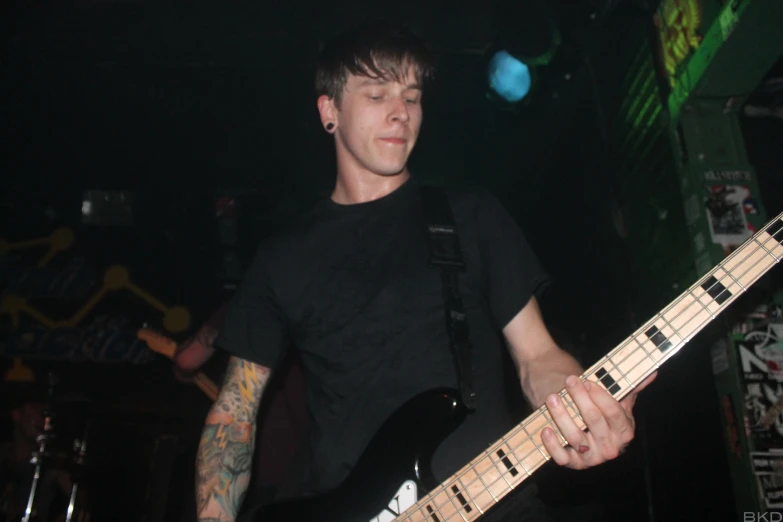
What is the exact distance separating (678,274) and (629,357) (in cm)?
217

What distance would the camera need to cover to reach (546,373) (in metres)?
1.63

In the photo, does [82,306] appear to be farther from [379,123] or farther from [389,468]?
[389,468]

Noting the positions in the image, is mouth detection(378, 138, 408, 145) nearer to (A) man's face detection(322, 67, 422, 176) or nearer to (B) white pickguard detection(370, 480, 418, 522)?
(A) man's face detection(322, 67, 422, 176)

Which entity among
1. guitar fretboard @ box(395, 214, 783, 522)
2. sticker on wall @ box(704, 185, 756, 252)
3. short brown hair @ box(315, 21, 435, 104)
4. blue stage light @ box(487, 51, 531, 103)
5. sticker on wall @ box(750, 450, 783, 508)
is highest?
blue stage light @ box(487, 51, 531, 103)

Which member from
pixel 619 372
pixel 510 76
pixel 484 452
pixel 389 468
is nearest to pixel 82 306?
pixel 510 76

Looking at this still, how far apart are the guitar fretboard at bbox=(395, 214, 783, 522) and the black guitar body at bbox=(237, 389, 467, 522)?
73 mm

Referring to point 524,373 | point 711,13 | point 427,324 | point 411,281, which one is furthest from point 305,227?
point 711,13

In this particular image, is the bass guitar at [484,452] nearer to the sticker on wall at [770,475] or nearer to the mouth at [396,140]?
the mouth at [396,140]

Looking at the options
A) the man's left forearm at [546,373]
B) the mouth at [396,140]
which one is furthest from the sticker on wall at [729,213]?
the mouth at [396,140]

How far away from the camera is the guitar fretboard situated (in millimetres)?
1379

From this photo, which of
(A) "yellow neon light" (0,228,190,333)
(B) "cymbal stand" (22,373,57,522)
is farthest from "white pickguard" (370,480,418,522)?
(A) "yellow neon light" (0,228,190,333)

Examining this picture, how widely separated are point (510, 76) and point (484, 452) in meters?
3.36

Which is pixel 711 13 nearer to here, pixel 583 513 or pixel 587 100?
pixel 587 100

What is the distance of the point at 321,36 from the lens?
15.0 feet
